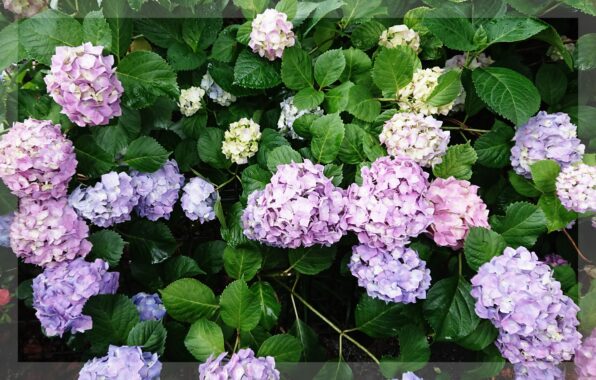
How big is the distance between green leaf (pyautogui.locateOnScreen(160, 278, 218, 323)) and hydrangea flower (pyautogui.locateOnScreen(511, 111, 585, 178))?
81 cm

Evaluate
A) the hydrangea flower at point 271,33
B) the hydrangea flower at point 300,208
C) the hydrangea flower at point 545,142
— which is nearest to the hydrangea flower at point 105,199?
the hydrangea flower at point 300,208

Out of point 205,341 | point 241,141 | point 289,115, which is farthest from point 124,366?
point 289,115

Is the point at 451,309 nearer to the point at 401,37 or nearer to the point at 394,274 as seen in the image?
the point at 394,274

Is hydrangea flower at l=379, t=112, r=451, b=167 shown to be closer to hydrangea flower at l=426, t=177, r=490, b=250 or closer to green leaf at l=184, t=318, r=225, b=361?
hydrangea flower at l=426, t=177, r=490, b=250

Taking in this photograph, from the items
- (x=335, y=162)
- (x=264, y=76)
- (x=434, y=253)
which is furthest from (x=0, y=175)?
(x=434, y=253)

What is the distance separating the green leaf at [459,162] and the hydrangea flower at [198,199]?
578 millimetres

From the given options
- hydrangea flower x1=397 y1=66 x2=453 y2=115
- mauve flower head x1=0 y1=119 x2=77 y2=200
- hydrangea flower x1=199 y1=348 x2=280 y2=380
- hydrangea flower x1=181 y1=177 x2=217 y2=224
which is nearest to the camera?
hydrangea flower x1=199 y1=348 x2=280 y2=380

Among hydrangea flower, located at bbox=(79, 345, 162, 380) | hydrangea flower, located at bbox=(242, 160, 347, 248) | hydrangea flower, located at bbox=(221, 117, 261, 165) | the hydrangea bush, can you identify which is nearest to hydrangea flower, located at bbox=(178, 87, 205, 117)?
the hydrangea bush

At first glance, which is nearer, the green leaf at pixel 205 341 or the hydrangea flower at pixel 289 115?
the green leaf at pixel 205 341

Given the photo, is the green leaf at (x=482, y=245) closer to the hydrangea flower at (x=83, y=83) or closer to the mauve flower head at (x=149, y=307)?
the mauve flower head at (x=149, y=307)

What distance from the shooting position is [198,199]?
4.51 ft

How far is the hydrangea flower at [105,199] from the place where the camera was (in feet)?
4.13

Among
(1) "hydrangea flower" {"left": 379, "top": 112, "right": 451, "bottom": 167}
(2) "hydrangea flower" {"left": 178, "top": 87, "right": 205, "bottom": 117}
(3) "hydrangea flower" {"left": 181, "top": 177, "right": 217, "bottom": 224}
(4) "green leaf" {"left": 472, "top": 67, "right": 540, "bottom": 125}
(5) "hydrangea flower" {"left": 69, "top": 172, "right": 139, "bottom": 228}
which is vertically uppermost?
(4) "green leaf" {"left": 472, "top": 67, "right": 540, "bottom": 125}

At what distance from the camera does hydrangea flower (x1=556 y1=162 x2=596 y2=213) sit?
1.16 meters
